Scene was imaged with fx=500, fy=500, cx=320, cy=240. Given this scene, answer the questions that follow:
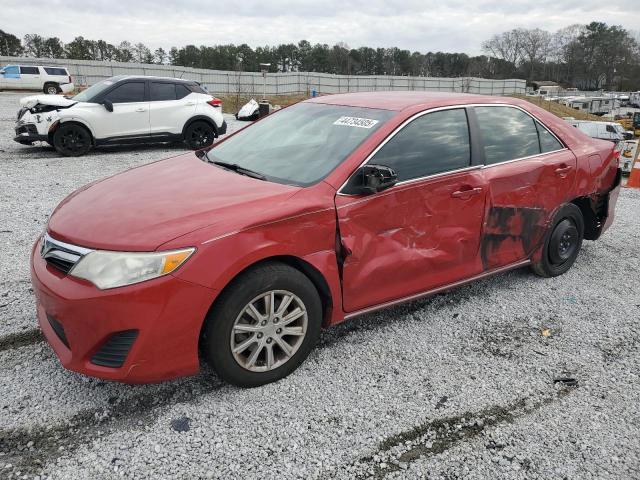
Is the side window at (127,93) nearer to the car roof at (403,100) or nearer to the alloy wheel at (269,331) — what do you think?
the car roof at (403,100)

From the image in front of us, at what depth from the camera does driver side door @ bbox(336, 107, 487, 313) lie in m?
3.04

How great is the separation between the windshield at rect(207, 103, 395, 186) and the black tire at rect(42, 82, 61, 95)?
2747 cm

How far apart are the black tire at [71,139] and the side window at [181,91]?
82.1 inches

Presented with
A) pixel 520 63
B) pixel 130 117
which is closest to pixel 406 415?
pixel 130 117

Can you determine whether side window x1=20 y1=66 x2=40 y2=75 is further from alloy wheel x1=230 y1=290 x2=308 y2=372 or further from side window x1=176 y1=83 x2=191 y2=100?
alloy wheel x1=230 y1=290 x2=308 y2=372

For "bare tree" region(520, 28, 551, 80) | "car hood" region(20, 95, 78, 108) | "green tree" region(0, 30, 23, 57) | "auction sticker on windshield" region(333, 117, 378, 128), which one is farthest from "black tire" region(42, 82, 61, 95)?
"bare tree" region(520, 28, 551, 80)

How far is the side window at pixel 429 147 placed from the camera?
10.6 ft

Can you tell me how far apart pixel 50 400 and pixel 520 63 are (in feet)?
434

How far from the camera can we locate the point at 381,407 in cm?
274

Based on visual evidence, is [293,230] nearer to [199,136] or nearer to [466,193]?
[466,193]

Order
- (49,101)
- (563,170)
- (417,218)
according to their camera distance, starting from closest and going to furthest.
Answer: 1. (417,218)
2. (563,170)
3. (49,101)

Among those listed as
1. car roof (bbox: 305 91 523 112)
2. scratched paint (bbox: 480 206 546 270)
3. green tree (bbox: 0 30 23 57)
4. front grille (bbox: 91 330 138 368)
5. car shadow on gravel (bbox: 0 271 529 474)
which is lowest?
car shadow on gravel (bbox: 0 271 529 474)

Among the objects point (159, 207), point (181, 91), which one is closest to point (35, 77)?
point (181, 91)

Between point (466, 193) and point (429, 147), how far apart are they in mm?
423
